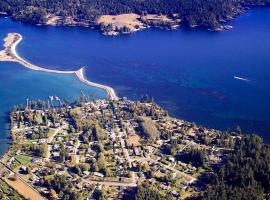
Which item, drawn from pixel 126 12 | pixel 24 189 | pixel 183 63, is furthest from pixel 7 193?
pixel 126 12

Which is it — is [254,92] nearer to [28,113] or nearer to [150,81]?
[150,81]

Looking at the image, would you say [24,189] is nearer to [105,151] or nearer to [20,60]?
[105,151]

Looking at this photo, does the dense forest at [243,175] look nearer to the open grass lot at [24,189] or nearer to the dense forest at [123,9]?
the open grass lot at [24,189]

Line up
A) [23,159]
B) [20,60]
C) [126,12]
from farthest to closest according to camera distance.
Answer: [126,12] < [20,60] < [23,159]

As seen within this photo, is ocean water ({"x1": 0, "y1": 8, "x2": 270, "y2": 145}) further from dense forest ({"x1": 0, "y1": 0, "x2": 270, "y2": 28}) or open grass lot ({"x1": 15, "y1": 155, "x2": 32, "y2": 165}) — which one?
open grass lot ({"x1": 15, "y1": 155, "x2": 32, "y2": 165})

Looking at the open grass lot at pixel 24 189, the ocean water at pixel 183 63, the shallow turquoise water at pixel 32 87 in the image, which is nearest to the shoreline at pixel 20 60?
the shallow turquoise water at pixel 32 87

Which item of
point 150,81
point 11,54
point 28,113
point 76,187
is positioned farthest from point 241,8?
point 76,187
